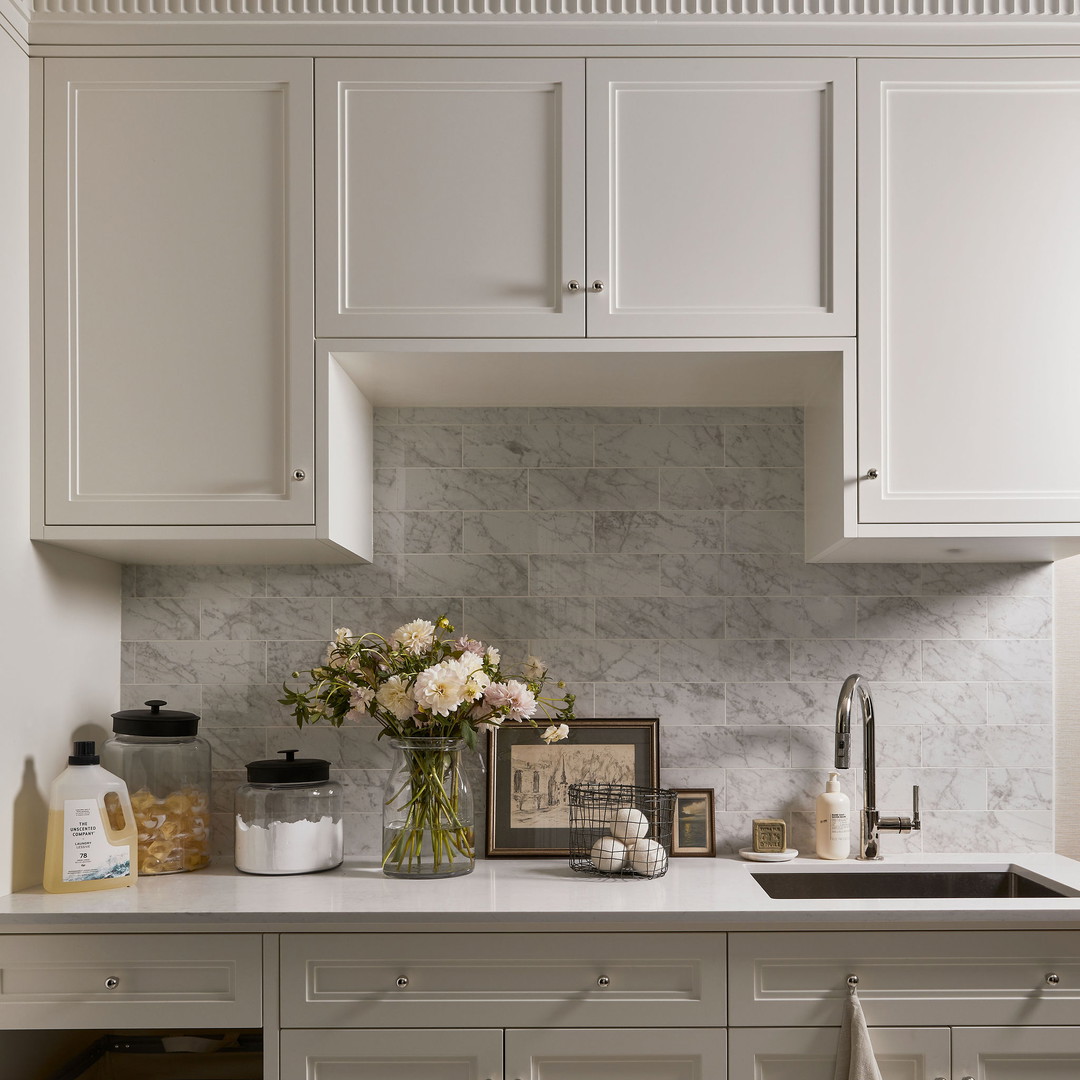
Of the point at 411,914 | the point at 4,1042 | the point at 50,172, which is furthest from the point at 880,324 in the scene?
the point at 4,1042

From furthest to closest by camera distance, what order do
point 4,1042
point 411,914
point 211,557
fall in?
point 211,557
point 4,1042
point 411,914

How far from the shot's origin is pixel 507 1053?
172 cm

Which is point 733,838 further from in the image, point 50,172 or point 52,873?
point 50,172

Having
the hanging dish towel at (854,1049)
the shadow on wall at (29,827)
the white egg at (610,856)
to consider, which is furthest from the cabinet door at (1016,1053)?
the shadow on wall at (29,827)

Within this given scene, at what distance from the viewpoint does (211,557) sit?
2195 millimetres

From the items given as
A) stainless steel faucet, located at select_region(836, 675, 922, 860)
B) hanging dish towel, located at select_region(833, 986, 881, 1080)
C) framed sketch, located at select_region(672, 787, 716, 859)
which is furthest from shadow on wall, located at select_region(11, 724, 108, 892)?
stainless steel faucet, located at select_region(836, 675, 922, 860)

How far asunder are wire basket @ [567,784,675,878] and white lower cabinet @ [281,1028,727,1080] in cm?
32

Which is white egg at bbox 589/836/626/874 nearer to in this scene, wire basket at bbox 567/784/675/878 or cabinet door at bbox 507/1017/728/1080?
wire basket at bbox 567/784/675/878

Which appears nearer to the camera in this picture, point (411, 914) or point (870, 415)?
point (411, 914)

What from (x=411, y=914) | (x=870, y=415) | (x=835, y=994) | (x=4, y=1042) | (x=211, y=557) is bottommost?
(x=4, y=1042)

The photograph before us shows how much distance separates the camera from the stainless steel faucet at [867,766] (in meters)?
2.14

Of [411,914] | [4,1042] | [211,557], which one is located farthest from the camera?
[211,557]

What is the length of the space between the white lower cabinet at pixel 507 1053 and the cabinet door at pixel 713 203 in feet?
4.08

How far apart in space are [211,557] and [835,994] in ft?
4.87
